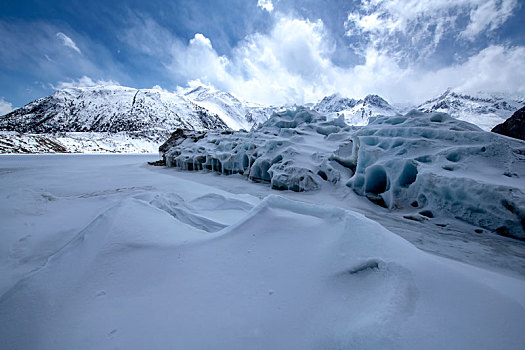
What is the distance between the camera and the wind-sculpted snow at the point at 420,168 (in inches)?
123

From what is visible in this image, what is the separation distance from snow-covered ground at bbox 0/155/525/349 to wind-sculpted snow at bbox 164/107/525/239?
51.5 inches

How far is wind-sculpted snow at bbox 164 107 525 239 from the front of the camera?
313 cm

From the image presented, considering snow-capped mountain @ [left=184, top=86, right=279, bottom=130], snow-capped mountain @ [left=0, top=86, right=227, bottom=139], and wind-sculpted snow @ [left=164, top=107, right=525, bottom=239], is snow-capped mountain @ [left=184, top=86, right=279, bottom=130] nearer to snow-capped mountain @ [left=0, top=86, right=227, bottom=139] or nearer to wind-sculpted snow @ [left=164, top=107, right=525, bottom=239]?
snow-capped mountain @ [left=0, top=86, right=227, bottom=139]

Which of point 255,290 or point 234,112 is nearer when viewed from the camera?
point 255,290

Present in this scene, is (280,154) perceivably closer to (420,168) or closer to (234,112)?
(420,168)

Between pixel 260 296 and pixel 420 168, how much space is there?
4.30 meters

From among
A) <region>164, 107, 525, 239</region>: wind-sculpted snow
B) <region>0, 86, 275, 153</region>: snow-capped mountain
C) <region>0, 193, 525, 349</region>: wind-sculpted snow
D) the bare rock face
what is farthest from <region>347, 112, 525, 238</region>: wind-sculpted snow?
<region>0, 86, 275, 153</region>: snow-capped mountain

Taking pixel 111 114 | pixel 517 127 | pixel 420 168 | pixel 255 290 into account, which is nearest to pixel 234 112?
pixel 111 114

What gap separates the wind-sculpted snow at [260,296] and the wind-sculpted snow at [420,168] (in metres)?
1.86

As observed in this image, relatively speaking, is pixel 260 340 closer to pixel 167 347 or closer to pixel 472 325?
pixel 167 347

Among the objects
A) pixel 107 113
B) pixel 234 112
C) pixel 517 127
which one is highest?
pixel 234 112

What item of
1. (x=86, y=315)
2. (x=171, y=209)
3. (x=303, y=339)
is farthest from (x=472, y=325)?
(x=171, y=209)

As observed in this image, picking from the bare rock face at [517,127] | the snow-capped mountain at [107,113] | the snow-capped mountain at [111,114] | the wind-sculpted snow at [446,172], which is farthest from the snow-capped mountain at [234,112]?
the wind-sculpted snow at [446,172]

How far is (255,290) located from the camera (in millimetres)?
1284
